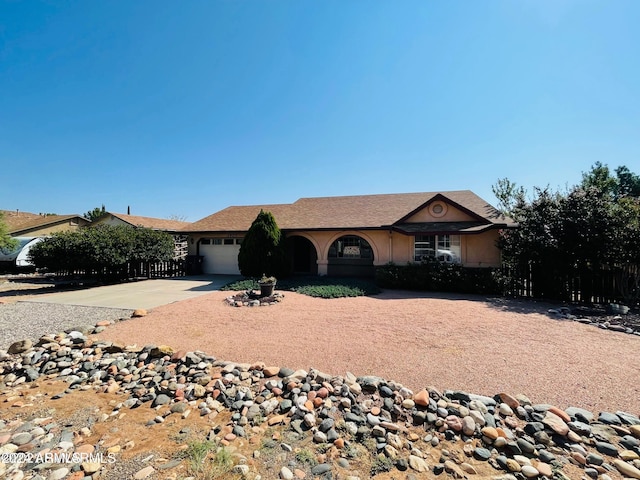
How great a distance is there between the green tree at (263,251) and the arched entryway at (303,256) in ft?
8.44

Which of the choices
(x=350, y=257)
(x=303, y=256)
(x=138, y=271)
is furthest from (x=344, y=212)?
(x=138, y=271)

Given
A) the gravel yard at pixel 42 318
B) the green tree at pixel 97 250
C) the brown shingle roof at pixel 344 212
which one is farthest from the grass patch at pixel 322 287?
the green tree at pixel 97 250

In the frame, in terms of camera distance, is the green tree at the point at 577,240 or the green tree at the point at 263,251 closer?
the green tree at the point at 577,240

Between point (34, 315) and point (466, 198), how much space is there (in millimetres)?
18575

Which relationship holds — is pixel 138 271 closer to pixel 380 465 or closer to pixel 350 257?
pixel 350 257

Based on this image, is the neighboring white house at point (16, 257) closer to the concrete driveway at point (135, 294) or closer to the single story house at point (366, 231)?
the concrete driveway at point (135, 294)

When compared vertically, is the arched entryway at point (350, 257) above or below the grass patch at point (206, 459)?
above

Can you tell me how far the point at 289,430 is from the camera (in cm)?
329

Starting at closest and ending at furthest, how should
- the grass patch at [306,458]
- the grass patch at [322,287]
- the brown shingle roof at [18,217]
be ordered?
the grass patch at [306,458] → the grass patch at [322,287] → the brown shingle roof at [18,217]

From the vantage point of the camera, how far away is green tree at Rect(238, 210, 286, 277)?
543 inches

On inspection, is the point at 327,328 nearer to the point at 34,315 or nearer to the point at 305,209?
the point at 34,315

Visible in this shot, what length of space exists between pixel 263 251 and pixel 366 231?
5.23m

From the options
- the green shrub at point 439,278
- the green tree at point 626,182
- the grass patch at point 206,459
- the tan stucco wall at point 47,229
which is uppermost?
the green tree at point 626,182

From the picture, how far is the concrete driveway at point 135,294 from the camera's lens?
9.52 meters
